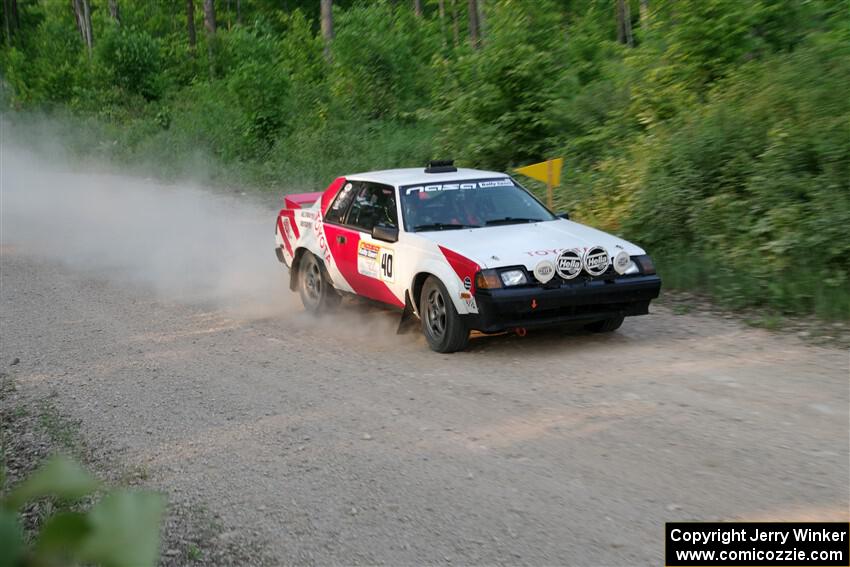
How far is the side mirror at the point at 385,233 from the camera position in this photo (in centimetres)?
842

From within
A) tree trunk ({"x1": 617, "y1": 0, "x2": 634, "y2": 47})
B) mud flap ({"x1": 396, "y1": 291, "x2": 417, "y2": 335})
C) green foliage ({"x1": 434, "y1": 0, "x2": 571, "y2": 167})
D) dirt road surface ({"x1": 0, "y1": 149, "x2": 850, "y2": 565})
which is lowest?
dirt road surface ({"x1": 0, "y1": 149, "x2": 850, "y2": 565})

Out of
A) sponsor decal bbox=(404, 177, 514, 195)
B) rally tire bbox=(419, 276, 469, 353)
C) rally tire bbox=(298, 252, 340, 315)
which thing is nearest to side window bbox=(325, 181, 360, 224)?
rally tire bbox=(298, 252, 340, 315)

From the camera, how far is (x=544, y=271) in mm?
7535

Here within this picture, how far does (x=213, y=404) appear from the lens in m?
6.68

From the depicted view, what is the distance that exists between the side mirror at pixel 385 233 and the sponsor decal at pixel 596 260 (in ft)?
5.90

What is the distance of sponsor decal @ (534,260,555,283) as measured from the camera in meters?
7.52

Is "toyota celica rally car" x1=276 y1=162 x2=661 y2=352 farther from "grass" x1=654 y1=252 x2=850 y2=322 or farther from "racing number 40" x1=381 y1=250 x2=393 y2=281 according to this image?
"grass" x1=654 y1=252 x2=850 y2=322

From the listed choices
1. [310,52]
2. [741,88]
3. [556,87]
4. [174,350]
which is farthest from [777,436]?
[310,52]

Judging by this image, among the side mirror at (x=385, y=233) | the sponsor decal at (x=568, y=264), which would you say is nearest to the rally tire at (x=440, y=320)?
the side mirror at (x=385, y=233)

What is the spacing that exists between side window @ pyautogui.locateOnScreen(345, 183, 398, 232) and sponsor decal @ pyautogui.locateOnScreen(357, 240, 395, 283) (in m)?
0.22

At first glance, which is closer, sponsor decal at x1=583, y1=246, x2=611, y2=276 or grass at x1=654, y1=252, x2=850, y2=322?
sponsor decal at x1=583, y1=246, x2=611, y2=276

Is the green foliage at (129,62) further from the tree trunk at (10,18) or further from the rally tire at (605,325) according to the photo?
the rally tire at (605,325)

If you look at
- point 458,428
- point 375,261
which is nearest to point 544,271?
point 375,261

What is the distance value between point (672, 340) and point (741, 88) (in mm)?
5779
